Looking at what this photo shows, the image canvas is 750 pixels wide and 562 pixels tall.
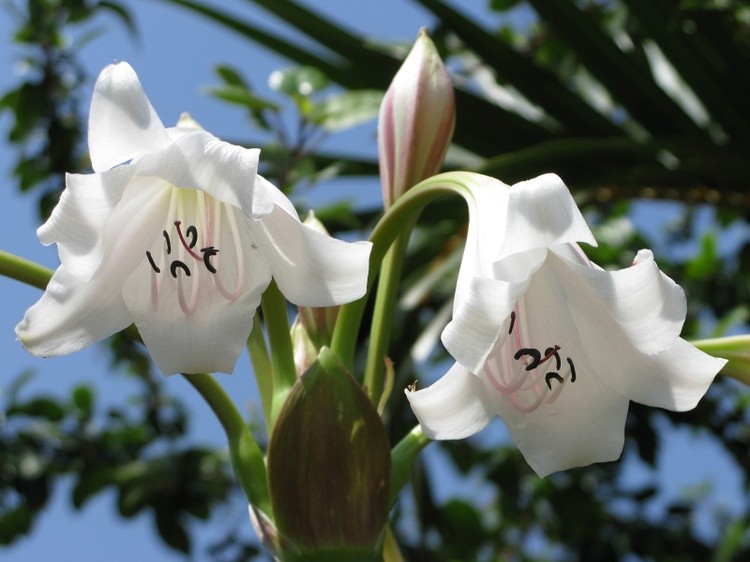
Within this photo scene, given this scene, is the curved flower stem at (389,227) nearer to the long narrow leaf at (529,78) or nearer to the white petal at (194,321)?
the white petal at (194,321)

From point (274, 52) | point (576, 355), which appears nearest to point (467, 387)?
point (576, 355)

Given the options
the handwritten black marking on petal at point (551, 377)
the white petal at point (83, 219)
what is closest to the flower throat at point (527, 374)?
the handwritten black marking on petal at point (551, 377)

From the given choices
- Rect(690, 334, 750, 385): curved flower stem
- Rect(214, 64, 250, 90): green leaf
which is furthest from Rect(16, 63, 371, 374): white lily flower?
Rect(214, 64, 250, 90): green leaf

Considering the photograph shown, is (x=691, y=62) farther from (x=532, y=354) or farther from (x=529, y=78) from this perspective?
(x=532, y=354)

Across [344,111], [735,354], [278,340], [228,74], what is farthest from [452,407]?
[228,74]

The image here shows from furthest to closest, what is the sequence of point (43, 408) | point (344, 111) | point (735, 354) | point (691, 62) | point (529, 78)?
1. point (43, 408)
2. point (529, 78)
3. point (691, 62)
4. point (344, 111)
5. point (735, 354)

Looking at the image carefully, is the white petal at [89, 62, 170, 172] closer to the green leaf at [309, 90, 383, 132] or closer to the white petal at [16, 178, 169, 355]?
the white petal at [16, 178, 169, 355]
